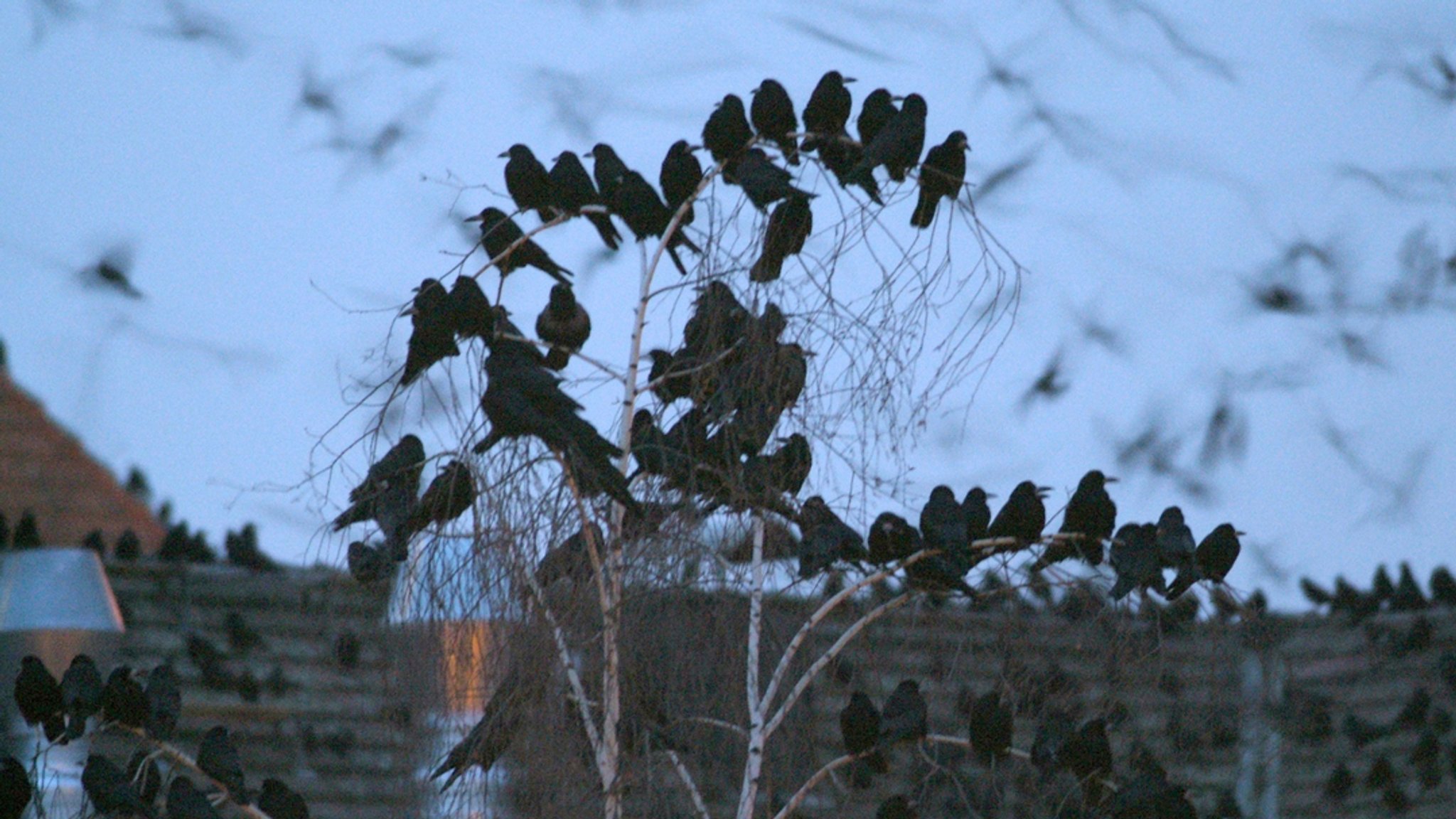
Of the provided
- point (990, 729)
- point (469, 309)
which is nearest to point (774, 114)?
point (469, 309)

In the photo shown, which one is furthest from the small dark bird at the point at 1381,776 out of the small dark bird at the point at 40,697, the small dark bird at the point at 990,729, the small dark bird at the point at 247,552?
the small dark bird at the point at 40,697

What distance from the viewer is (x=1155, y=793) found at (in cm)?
262

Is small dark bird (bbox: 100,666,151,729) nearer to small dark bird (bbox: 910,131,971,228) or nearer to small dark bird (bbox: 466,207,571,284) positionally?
small dark bird (bbox: 466,207,571,284)

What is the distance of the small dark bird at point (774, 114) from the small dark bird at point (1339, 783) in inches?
171

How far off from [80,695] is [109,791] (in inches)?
8.9

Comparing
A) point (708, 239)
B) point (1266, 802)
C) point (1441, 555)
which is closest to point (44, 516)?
point (1266, 802)

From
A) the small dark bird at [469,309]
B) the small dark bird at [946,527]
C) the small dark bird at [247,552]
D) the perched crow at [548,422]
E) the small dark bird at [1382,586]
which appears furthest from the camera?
the small dark bird at [1382,586]

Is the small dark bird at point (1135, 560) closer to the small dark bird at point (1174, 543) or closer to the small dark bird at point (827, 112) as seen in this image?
the small dark bird at point (1174, 543)

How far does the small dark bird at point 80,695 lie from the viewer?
9.29 ft

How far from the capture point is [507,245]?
283 cm

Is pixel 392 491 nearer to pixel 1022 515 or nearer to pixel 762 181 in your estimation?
pixel 762 181

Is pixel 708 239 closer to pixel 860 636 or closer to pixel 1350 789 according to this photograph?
pixel 860 636

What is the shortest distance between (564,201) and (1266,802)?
14.4 ft

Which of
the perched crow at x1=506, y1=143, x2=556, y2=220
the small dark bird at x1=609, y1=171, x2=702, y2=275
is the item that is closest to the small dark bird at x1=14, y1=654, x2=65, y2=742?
the perched crow at x1=506, y1=143, x2=556, y2=220
